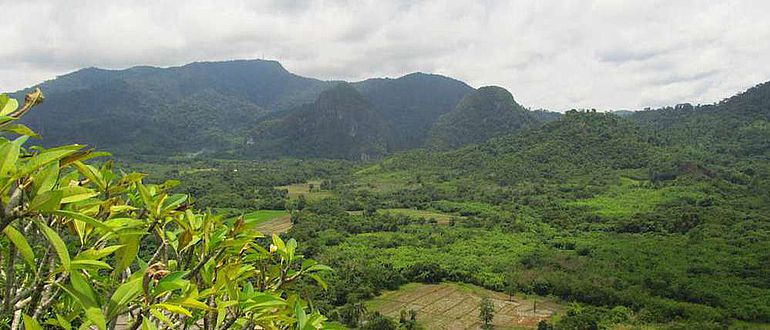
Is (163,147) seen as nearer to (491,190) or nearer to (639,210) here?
(491,190)

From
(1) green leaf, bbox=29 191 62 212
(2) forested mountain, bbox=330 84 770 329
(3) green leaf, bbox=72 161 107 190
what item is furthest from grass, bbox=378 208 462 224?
(1) green leaf, bbox=29 191 62 212

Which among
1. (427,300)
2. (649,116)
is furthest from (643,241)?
(649,116)

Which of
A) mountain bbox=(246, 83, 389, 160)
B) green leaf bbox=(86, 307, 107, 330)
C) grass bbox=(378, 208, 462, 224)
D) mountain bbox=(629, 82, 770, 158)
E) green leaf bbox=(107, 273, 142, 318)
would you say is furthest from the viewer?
mountain bbox=(246, 83, 389, 160)

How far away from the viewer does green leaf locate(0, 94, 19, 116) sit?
4.04 ft

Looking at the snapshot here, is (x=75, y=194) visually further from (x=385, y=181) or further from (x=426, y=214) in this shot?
(x=385, y=181)

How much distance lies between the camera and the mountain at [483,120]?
330 ft

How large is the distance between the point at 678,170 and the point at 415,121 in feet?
338

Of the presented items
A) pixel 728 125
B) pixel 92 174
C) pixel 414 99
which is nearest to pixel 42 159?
pixel 92 174

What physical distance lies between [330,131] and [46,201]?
377ft

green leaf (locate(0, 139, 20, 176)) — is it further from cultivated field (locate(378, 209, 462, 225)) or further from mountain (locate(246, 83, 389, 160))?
mountain (locate(246, 83, 389, 160))

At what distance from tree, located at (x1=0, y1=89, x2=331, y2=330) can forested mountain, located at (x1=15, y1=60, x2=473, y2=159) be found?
102m

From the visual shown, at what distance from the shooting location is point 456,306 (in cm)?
2225

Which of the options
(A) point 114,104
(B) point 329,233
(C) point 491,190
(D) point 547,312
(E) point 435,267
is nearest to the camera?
(D) point 547,312

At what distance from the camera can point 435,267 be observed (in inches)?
1041
